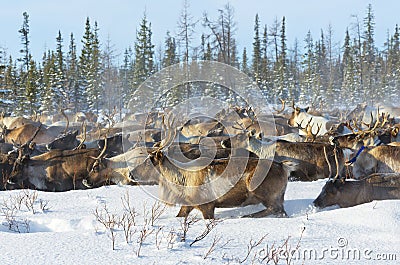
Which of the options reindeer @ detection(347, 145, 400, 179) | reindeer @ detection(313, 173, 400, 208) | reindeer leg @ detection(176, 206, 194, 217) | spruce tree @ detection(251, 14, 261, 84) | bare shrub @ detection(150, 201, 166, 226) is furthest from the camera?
spruce tree @ detection(251, 14, 261, 84)

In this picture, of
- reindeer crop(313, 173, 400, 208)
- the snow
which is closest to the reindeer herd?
reindeer crop(313, 173, 400, 208)

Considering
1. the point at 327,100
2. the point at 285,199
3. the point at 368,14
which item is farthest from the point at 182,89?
the point at 285,199

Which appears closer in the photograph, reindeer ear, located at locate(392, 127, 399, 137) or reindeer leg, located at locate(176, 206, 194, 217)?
reindeer leg, located at locate(176, 206, 194, 217)

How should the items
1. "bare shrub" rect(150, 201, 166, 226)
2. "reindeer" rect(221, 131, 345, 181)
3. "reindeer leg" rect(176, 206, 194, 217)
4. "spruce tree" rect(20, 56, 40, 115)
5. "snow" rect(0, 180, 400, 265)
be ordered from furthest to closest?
"spruce tree" rect(20, 56, 40, 115) → "reindeer" rect(221, 131, 345, 181) → "reindeer leg" rect(176, 206, 194, 217) → "bare shrub" rect(150, 201, 166, 226) → "snow" rect(0, 180, 400, 265)

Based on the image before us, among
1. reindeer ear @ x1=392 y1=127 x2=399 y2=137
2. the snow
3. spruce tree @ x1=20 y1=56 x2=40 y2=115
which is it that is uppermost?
spruce tree @ x1=20 y1=56 x2=40 y2=115

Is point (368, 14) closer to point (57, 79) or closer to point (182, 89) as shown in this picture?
point (182, 89)

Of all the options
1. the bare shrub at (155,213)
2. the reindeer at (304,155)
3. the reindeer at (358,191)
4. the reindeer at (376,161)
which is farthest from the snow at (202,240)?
the reindeer at (376,161)

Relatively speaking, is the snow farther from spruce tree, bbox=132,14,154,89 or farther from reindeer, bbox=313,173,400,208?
spruce tree, bbox=132,14,154,89

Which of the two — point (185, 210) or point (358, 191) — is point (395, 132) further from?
point (185, 210)

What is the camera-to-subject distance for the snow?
4.07 metres

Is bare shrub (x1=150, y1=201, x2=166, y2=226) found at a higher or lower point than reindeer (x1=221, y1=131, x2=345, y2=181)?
lower

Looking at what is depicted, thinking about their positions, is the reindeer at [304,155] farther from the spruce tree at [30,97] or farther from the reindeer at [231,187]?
the spruce tree at [30,97]

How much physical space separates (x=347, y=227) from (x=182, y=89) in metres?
30.1

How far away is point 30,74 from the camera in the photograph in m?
38.2
